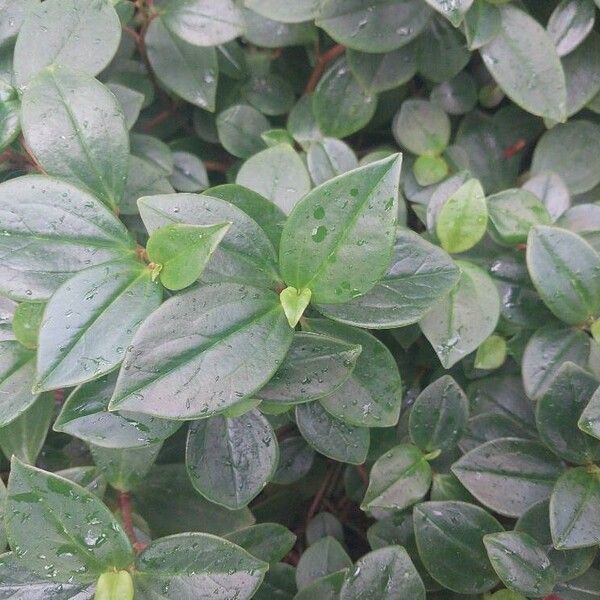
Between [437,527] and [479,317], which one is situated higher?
[479,317]

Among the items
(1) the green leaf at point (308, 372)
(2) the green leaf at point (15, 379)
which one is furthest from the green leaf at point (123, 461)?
(1) the green leaf at point (308, 372)

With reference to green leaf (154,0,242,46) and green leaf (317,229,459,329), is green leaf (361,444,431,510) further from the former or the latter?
green leaf (154,0,242,46)

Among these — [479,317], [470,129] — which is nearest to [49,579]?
[479,317]

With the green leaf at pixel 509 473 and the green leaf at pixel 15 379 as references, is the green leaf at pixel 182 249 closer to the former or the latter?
the green leaf at pixel 15 379

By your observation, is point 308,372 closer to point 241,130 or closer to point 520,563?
point 520,563

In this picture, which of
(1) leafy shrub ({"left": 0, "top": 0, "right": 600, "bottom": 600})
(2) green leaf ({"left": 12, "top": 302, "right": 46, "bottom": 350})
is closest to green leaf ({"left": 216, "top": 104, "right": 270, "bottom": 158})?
(1) leafy shrub ({"left": 0, "top": 0, "right": 600, "bottom": 600})

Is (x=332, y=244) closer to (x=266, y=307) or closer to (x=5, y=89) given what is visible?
(x=266, y=307)
